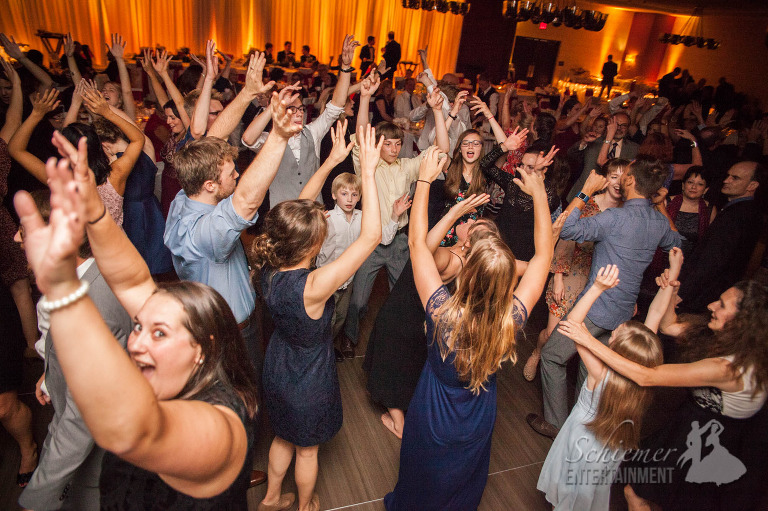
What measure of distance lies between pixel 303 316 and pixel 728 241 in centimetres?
276

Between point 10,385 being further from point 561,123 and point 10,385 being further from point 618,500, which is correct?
point 561,123

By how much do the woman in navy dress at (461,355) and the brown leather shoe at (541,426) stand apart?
88 centimetres

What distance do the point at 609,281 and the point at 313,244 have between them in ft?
3.68

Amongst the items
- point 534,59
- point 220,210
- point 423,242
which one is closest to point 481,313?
point 423,242

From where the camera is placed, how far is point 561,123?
5.43m

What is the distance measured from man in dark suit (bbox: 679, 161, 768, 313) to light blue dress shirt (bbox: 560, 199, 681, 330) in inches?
28.7

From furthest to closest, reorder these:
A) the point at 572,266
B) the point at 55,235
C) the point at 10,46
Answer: the point at 10,46 → the point at 572,266 → the point at 55,235

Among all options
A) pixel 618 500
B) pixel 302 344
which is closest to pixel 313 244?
pixel 302 344

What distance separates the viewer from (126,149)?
2373 millimetres

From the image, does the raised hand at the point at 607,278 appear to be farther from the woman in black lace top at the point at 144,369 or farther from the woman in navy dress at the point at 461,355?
the woman in black lace top at the point at 144,369

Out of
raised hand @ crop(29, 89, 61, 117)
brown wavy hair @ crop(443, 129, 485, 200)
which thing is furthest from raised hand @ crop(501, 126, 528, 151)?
raised hand @ crop(29, 89, 61, 117)

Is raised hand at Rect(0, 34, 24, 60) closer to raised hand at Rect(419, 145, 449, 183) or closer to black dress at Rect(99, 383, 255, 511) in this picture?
raised hand at Rect(419, 145, 449, 183)

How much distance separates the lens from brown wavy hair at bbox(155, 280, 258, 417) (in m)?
1.02

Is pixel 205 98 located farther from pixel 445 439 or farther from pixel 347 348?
pixel 445 439
